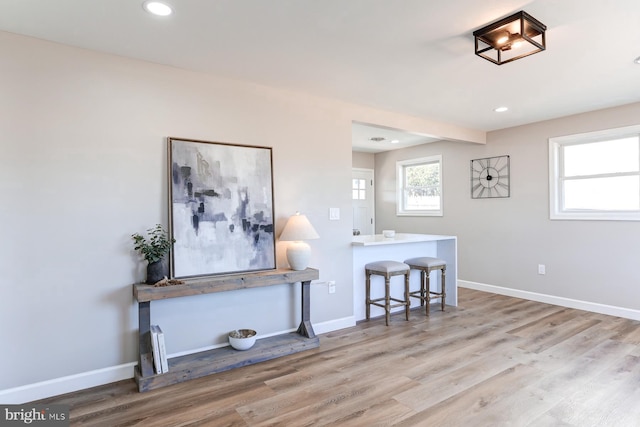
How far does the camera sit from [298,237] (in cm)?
312

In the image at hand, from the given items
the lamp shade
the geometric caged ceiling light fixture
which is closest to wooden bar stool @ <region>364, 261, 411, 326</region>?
the lamp shade

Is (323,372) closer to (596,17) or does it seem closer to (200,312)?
(200,312)

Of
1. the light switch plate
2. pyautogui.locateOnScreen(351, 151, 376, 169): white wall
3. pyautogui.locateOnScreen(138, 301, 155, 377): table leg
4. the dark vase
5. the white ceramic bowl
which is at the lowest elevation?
the white ceramic bowl

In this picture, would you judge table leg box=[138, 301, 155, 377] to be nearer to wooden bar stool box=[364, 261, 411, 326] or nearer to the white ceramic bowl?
the white ceramic bowl

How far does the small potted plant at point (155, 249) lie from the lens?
2602mm

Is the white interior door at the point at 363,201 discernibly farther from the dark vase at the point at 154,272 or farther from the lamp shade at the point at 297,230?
the dark vase at the point at 154,272

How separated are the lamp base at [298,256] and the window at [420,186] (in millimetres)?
3508

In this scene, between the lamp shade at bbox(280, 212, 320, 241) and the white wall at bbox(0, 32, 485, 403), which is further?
the lamp shade at bbox(280, 212, 320, 241)

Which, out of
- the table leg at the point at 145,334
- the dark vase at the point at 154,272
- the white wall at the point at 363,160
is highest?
the white wall at the point at 363,160

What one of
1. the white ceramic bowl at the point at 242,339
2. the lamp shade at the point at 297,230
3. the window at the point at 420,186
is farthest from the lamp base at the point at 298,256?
the window at the point at 420,186

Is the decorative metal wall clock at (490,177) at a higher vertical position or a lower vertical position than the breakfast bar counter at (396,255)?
higher

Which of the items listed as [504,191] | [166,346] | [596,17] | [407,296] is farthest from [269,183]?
[504,191]

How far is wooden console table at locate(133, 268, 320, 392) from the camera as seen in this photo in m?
2.51

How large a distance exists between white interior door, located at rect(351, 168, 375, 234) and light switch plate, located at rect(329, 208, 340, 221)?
3.23 meters
